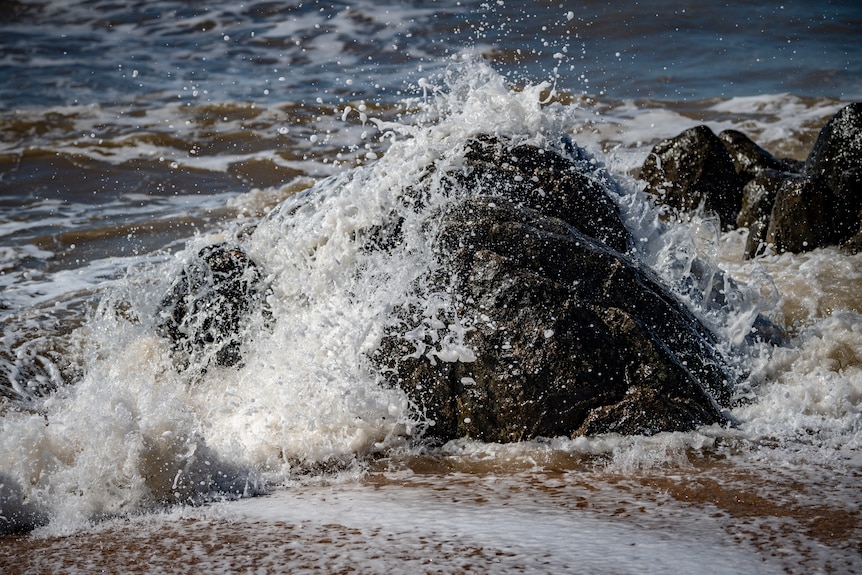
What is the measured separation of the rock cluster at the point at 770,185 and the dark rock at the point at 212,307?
2.66 meters

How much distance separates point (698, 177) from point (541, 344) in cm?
378

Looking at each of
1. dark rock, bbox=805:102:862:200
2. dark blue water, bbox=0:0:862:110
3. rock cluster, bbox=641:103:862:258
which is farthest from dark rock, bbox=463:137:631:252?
dark blue water, bbox=0:0:862:110

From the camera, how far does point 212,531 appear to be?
2.76m

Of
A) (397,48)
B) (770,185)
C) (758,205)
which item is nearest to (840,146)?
(770,185)

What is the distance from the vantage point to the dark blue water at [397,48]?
1243 cm

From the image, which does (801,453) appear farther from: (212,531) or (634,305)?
(212,531)

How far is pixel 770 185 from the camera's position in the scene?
6.23m

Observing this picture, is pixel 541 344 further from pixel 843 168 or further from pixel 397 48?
pixel 397 48

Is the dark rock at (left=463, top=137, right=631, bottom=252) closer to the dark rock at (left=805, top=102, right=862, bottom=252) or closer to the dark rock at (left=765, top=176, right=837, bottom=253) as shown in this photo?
the dark rock at (left=765, top=176, right=837, bottom=253)

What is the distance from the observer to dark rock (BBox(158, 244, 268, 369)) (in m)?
4.28

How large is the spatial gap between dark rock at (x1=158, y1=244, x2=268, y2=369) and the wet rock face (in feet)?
3.38

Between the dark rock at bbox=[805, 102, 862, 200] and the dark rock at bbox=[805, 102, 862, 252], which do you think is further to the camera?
the dark rock at bbox=[805, 102, 862, 200]

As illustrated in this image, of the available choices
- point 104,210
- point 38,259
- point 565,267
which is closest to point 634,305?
point 565,267

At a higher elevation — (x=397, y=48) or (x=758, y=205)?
(x=397, y=48)
